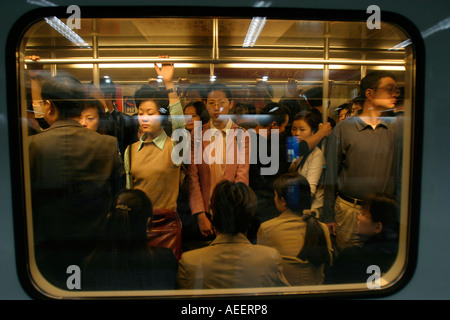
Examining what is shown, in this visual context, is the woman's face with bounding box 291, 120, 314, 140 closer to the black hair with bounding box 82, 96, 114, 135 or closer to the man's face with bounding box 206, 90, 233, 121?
the man's face with bounding box 206, 90, 233, 121

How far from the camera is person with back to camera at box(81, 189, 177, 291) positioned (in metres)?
1.68

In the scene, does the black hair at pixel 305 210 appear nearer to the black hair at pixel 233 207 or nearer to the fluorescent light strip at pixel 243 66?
the black hair at pixel 233 207

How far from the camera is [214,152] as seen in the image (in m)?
2.27

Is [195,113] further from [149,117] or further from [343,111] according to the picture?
[343,111]

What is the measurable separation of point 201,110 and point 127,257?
1187 mm

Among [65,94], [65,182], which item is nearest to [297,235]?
[65,182]

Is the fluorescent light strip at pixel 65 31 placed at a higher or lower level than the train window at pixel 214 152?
higher

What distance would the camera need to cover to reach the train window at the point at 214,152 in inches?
63.4

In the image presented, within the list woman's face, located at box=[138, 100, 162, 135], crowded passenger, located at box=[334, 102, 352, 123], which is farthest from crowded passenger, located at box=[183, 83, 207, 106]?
crowded passenger, located at box=[334, 102, 352, 123]

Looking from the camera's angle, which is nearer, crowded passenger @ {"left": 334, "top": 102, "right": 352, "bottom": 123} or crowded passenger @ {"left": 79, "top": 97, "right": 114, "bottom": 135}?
crowded passenger @ {"left": 79, "top": 97, "right": 114, "bottom": 135}

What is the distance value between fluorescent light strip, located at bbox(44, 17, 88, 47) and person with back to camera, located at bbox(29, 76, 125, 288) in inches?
10.2

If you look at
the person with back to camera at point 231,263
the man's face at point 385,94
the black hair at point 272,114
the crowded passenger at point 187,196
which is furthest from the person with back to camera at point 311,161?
the crowded passenger at point 187,196

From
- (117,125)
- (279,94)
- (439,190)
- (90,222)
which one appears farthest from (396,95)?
(90,222)

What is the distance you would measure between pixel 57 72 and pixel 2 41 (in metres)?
0.34
